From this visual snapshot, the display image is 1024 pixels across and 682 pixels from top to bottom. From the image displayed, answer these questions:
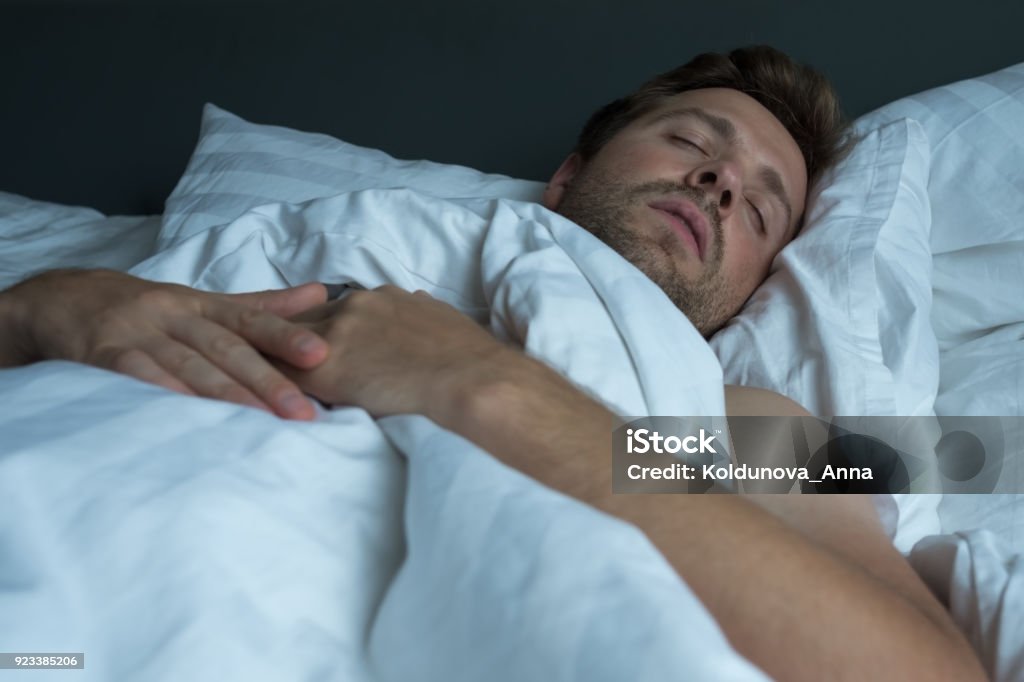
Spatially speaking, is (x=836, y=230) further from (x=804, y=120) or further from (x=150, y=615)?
(x=150, y=615)

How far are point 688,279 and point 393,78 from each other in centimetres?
92

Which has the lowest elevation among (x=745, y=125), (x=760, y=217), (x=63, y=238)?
(x=63, y=238)

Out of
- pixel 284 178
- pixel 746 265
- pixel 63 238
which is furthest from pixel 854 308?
pixel 63 238

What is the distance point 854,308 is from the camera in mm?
1105

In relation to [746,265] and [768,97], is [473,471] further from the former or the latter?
[768,97]

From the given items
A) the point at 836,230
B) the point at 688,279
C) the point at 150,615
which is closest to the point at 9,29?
the point at 688,279

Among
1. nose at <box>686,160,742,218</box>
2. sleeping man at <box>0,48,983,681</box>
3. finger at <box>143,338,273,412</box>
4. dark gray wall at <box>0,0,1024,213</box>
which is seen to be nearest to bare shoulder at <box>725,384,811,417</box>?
sleeping man at <box>0,48,983,681</box>

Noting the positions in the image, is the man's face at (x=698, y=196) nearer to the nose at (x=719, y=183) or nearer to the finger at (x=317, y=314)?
the nose at (x=719, y=183)

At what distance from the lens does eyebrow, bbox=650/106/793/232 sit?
4.32ft

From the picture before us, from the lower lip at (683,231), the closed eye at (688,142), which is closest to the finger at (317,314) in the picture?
the lower lip at (683,231)

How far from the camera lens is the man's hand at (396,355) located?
2.25ft

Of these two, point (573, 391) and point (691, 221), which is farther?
point (691, 221)

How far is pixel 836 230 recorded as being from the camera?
3.95ft

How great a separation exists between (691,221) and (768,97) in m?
0.38
